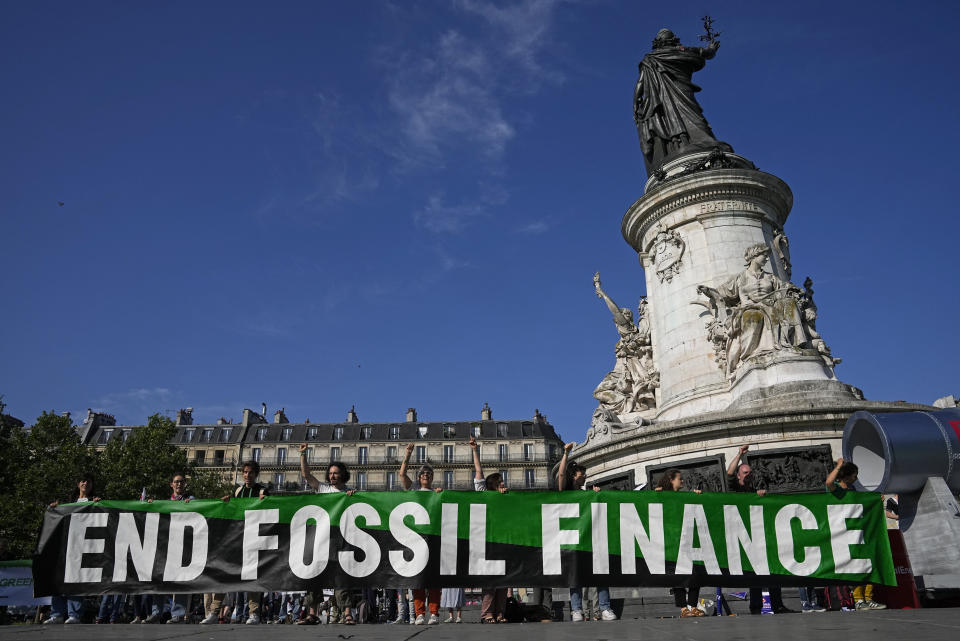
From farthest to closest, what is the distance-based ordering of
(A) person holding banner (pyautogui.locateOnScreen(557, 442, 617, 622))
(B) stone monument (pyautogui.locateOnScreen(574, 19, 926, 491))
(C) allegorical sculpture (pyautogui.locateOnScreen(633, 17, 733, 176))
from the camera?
(C) allegorical sculpture (pyautogui.locateOnScreen(633, 17, 733, 176)), (B) stone monument (pyautogui.locateOnScreen(574, 19, 926, 491)), (A) person holding banner (pyautogui.locateOnScreen(557, 442, 617, 622))

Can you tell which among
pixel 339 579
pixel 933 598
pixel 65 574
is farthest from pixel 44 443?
pixel 933 598

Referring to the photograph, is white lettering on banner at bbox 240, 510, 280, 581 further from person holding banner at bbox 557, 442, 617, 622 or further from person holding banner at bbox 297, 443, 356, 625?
person holding banner at bbox 557, 442, 617, 622

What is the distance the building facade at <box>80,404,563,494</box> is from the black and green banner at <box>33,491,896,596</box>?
5351 cm

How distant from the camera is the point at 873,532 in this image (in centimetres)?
826

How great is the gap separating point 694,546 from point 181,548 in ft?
20.3

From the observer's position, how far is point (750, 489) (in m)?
9.25

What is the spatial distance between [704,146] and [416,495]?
16.2 meters

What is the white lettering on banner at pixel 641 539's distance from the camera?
7.89m

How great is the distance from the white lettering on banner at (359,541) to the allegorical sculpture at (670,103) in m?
16.3

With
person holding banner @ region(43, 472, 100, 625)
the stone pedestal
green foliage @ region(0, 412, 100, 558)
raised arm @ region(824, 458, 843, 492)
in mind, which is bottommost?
person holding banner @ region(43, 472, 100, 625)

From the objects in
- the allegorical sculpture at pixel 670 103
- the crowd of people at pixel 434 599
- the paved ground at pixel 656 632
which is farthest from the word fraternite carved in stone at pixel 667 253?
the paved ground at pixel 656 632

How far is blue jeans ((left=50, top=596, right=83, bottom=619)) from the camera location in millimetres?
8188

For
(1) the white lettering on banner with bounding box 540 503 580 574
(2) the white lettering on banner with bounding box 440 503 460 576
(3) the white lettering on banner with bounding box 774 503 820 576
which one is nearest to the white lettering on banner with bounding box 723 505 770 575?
(3) the white lettering on banner with bounding box 774 503 820 576

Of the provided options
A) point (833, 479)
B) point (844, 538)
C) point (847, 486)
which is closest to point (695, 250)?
point (847, 486)
